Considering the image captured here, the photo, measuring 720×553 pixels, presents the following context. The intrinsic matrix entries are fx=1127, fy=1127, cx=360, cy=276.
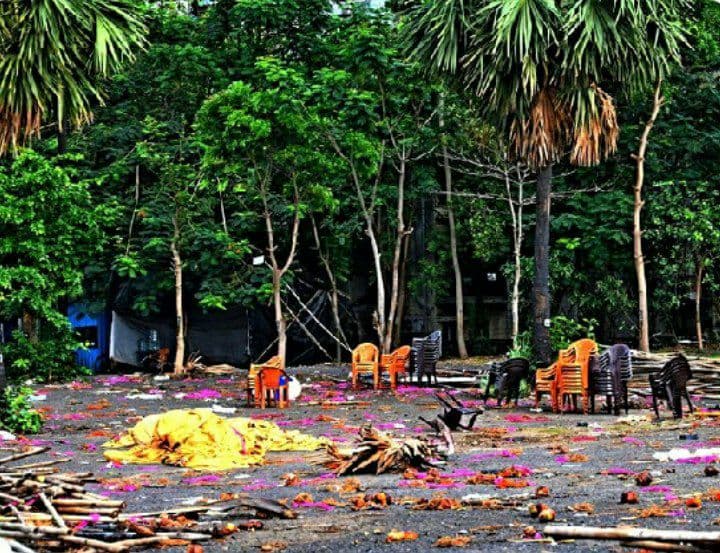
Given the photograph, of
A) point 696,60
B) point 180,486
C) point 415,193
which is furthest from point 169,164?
point 180,486

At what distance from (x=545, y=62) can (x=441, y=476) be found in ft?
31.8

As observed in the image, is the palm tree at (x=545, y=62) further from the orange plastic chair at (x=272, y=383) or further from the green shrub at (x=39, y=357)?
the green shrub at (x=39, y=357)

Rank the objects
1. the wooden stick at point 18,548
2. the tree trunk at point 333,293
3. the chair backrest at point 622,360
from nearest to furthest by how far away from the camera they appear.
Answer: the wooden stick at point 18,548, the chair backrest at point 622,360, the tree trunk at point 333,293

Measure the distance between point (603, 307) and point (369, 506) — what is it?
740 inches

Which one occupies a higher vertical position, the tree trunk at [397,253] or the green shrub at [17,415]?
the tree trunk at [397,253]

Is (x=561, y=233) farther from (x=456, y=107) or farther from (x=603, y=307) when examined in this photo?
(x=456, y=107)

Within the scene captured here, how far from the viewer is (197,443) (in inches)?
453

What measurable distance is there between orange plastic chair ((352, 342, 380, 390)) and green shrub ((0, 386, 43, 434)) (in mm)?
7495

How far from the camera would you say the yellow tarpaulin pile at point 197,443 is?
37.0ft

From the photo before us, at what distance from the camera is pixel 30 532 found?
6062 millimetres

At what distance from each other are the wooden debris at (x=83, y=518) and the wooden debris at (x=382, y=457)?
209 cm

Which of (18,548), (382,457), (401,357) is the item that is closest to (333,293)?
(401,357)

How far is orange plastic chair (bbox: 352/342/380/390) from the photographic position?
20688 millimetres

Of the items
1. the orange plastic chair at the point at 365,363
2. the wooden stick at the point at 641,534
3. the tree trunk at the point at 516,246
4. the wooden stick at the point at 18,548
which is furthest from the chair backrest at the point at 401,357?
the wooden stick at the point at 18,548
